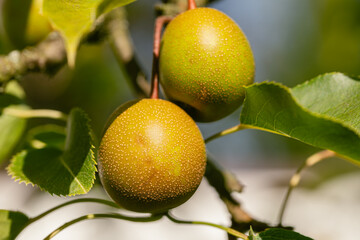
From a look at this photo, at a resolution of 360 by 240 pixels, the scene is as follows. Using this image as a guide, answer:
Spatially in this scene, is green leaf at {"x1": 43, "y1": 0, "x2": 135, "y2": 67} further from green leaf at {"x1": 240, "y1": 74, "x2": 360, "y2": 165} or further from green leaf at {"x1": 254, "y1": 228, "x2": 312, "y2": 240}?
green leaf at {"x1": 254, "y1": 228, "x2": 312, "y2": 240}

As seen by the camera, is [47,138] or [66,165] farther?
[47,138]

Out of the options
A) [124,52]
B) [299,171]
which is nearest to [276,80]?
[124,52]

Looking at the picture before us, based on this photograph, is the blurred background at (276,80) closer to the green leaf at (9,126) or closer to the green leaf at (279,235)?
the green leaf at (9,126)

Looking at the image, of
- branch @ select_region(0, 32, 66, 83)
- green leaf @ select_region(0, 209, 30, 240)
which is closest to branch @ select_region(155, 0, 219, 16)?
branch @ select_region(0, 32, 66, 83)

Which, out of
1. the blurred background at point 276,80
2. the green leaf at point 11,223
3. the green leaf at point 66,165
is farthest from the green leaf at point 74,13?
the blurred background at point 276,80

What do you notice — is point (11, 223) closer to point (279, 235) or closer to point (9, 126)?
point (9, 126)

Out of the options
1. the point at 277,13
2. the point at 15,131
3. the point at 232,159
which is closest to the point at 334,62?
the point at 277,13
